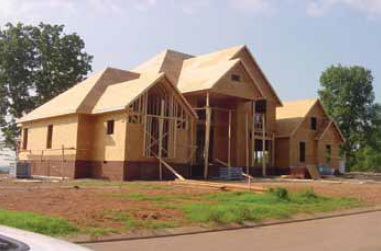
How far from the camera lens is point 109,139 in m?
29.1

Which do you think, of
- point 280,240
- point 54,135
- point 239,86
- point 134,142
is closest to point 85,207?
point 280,240

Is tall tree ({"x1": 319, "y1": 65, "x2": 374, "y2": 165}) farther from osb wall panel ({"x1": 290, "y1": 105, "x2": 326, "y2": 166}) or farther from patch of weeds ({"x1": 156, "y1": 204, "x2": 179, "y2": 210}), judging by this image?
patch of weeds ({"x1": 156, "y1": 204, "x2": 179, "y2": 210})

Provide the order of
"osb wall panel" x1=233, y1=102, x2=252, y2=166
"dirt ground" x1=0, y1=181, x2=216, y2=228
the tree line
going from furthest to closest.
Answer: the tree line → "osb wall panel" x1=233, y1=102, x2=252, y2=166 → "dirt ground" x1=0, y1=181, x2=216, y2=228

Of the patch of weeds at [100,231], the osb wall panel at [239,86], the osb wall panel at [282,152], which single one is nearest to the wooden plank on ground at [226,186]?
the osb wall panel at [239,86]

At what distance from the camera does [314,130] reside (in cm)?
4297

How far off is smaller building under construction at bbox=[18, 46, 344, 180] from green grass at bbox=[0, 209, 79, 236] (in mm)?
17700

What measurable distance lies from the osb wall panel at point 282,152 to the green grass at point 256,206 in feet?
73.6

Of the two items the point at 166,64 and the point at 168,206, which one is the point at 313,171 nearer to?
the point at 166,64

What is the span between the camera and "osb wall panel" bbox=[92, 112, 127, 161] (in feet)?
92.1

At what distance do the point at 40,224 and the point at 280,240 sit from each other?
4.70m

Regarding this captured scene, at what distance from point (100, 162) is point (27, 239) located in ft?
87.4

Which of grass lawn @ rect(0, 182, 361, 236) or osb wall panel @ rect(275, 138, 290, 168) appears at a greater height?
osb wall panel @ rect(275, 138, 290, 168)

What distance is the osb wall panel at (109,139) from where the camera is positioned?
92.1 ft

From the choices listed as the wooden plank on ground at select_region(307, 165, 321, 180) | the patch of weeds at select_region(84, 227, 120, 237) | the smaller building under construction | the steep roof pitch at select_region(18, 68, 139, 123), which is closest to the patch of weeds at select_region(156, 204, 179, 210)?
the patch of weeds at select_region(84, 227, 120, 237)
